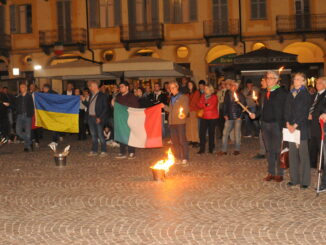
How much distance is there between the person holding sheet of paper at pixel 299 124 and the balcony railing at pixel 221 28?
73.4ft

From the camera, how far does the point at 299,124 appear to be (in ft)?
28.6

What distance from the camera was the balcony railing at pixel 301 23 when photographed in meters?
30.2

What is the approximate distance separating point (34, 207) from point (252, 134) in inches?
453

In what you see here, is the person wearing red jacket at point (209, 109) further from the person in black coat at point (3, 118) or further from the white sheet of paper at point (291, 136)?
the person in black coat at point (3, 118)

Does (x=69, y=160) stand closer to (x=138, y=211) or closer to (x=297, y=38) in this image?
(x=138, y=211)

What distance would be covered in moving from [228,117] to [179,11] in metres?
19.3

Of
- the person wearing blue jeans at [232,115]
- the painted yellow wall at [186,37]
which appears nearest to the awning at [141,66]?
the person wearing blue jeans at [232,115]

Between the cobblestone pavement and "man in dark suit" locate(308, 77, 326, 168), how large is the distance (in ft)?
3.34

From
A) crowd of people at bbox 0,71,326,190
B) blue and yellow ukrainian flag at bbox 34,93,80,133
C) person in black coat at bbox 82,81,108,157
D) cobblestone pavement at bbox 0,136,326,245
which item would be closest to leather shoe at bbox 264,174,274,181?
crowd of people at bbox 0,71,326,190

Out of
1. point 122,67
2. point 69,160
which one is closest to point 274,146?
point 69,160

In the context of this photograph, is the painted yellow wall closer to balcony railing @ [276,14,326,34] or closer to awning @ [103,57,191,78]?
balcony railing @ [276,14,326,34]

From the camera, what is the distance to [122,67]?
17531mm

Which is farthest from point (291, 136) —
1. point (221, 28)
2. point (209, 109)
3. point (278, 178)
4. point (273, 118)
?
point (221, 28)

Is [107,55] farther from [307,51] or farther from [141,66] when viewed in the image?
[141,66]
